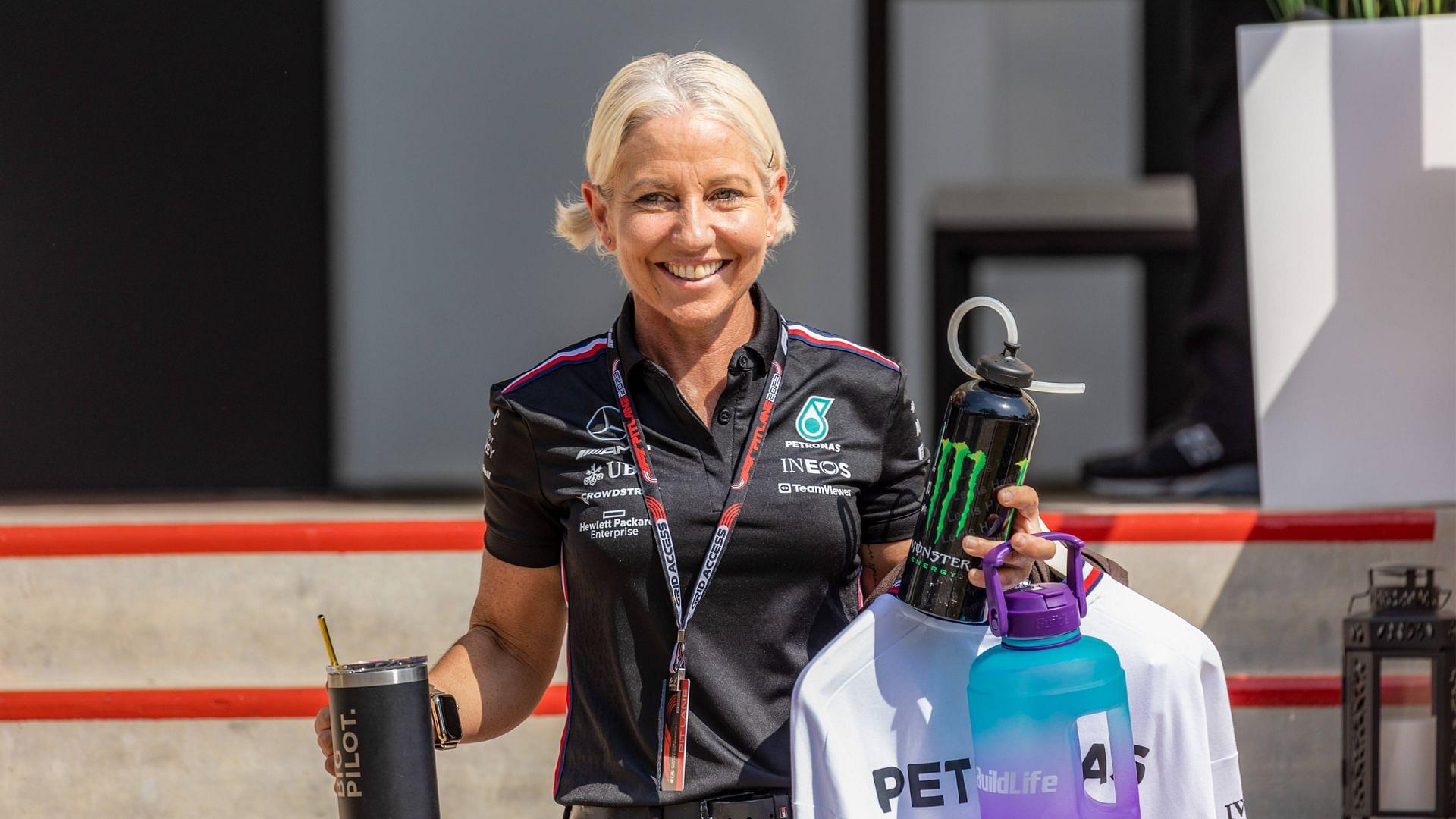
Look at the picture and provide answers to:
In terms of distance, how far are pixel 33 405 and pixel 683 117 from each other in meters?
3.98

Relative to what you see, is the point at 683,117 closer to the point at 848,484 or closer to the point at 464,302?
the point at 848,484

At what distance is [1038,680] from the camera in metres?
1.77

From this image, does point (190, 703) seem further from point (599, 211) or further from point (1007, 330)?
point (1007, 330)

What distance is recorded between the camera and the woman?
2016 millimetres

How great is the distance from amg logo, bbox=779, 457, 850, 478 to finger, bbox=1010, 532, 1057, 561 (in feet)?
1.20

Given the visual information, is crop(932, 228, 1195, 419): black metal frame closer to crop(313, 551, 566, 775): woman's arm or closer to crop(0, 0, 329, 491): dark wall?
crop(0, 0, 329, 491): dark wall

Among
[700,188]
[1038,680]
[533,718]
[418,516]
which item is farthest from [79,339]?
[1038,680]

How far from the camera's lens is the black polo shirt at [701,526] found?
80.7 inches

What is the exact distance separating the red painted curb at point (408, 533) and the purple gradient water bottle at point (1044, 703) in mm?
1704

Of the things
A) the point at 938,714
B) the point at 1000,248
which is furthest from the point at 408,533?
the point at 1000,248

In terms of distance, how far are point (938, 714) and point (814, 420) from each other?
1.48 ft

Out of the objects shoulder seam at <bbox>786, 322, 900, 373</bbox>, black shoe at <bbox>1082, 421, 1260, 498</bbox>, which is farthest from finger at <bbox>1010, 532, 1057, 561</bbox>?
black shoe at <bbox>1082, 421, 1260, 498</bbox>

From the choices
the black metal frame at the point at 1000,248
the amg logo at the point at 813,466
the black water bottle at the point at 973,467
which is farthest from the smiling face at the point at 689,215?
the black metal frame at the point at 1000,248

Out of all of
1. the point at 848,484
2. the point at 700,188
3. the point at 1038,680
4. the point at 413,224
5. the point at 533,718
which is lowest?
the point at 533,718
